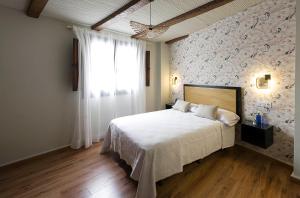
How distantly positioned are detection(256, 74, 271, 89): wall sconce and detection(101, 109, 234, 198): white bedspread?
3.02 feet

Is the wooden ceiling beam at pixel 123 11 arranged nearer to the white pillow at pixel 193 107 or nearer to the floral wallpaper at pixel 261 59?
the floral wallpaper at pixel 261 59

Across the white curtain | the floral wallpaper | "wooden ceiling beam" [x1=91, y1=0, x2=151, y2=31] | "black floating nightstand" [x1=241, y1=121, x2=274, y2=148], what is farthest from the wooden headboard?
"wooden ceiling beam" [x1=91, y1=0, x2=151, y2=31]

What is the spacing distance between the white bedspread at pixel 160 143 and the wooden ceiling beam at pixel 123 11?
1847 mm

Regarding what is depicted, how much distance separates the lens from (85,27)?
3295 millimetres

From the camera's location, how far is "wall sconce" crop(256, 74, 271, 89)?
100 inches

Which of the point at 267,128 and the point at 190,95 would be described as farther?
the point at 190,95

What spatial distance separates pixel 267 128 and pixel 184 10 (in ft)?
7.71

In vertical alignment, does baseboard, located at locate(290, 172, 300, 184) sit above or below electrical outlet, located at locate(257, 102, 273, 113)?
below

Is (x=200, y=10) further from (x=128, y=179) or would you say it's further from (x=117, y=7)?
(x=128, y=179)

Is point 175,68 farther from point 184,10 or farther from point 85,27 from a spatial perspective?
point 85,27

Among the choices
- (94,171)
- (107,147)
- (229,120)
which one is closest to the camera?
(94,171)

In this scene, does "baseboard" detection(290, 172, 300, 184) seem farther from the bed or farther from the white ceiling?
the white ceiling

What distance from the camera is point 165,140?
2.04 m

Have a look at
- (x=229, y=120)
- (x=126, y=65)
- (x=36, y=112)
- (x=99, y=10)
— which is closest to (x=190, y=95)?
(x=229, y=120)
